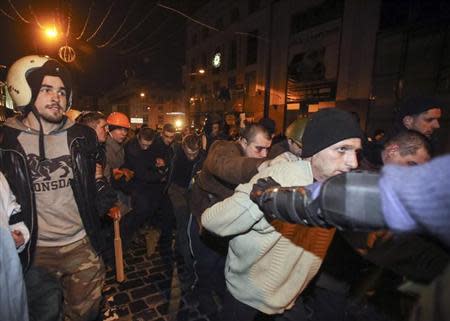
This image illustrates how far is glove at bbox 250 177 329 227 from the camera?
1322 millimetres

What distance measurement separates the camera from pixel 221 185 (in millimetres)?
3385

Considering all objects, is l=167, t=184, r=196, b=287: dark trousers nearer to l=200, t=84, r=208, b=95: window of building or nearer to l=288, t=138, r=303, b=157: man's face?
l=288, t=138, r=303, b=157: man's face

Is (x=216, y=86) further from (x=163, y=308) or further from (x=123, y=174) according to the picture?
(x=163, y=308)

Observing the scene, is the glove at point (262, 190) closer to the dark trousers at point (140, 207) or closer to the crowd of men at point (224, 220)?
the crowd of men at point (224, 220)

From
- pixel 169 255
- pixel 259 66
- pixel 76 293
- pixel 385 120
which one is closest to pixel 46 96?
pixel 76 293

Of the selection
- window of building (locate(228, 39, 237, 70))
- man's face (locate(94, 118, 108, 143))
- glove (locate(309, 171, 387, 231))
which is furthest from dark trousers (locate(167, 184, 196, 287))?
window of building (locate(228, 39, 237, 70))

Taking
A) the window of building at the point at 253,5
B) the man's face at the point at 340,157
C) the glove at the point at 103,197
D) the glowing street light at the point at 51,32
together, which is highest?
the window of building at the point at 253,5

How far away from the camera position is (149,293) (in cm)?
405

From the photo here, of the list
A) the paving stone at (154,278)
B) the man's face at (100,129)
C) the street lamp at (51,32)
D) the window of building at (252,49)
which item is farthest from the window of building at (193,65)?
the paving stone at (154,278)

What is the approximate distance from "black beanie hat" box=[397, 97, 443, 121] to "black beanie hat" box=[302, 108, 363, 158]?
6.77 ft

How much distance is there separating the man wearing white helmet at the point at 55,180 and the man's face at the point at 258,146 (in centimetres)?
192

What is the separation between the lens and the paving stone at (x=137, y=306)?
3.66 meters

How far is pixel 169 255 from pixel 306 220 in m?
4.43

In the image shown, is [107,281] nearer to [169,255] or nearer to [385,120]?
[169,255]
